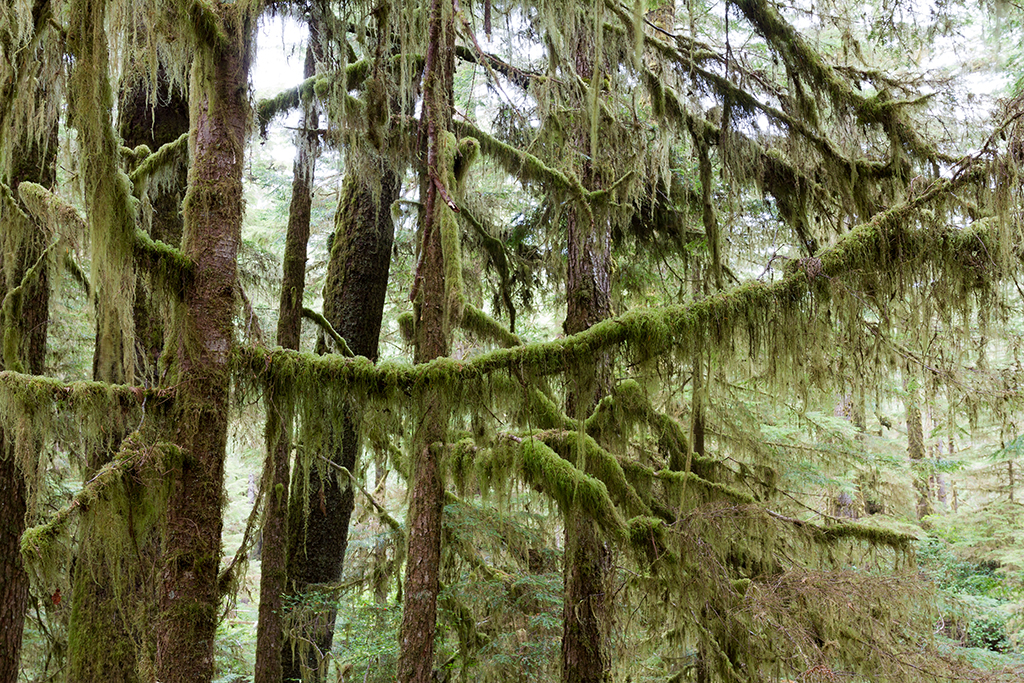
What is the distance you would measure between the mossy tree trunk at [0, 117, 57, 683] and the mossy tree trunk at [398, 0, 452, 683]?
2876 mm

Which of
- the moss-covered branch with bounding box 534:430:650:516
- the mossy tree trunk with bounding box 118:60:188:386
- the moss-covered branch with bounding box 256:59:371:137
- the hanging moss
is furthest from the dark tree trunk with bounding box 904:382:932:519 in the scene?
the mossy tree trunk with bounding box 118:60:188:386

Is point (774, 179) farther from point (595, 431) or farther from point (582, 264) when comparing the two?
→ point (595, 431)

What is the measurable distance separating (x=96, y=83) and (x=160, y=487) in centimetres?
195

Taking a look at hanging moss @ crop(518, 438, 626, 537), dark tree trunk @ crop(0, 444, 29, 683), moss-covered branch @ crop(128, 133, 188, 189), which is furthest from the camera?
dark tree trunk @ crop(0, 444, 29, 683)

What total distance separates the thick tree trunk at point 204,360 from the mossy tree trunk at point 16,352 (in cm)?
193

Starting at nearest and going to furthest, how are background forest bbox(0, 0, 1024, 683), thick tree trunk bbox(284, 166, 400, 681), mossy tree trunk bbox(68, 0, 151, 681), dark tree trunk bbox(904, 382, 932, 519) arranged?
mossy tree trunk bbox(68, 0, 151, 681), background forest bbox(0, 0, 1024, 683), thick tree trunk bbox(284, 166, 400, 681), dark tree trunk bbox(904, 382, 932, 519)

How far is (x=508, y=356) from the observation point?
11.8 feet

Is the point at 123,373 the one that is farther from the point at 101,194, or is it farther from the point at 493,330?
the point at 493,330

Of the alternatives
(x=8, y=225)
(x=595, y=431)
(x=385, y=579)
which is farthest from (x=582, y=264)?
(x=8, y=225)

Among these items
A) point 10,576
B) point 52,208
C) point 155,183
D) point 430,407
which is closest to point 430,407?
point 430,407

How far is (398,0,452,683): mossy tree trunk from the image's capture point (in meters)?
3.93

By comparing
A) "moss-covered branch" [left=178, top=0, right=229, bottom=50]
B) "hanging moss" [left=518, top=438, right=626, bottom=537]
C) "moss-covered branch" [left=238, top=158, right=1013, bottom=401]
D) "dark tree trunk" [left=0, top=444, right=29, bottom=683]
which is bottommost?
"dark tree trunk" [left=0, top=444, right=29, bottom=683]

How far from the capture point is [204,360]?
3607 millimetres

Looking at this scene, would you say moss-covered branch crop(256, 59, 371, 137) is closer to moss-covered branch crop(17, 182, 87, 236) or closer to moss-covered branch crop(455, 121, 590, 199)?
moss-covered branch crop(455, 121, 590, 199)
